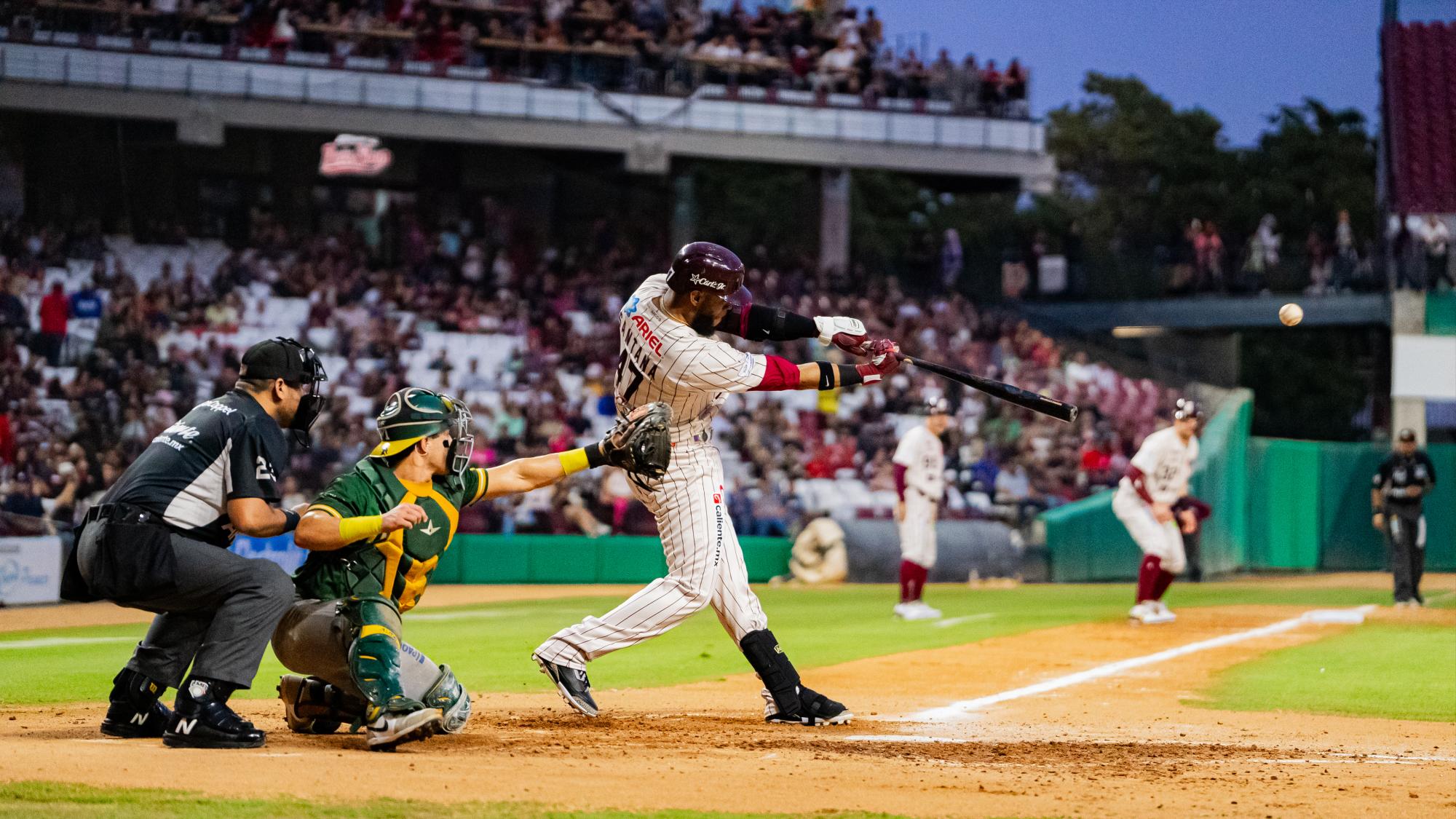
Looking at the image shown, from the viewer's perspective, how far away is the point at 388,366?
24.9m

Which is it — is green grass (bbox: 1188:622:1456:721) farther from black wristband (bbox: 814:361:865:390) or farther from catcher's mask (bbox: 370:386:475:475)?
catcher's mask (bbox: 370:386:475:475)

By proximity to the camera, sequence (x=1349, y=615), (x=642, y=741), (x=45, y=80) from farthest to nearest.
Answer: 1. (x=45, y=80)
2. (x=1349, y=615)
3. (x=642, y=741)

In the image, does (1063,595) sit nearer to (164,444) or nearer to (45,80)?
(164,444)

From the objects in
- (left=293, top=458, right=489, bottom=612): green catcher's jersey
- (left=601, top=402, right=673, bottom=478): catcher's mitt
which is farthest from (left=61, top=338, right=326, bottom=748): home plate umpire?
(left=601, top=402, right=673, bottom=478): catcher's mitt

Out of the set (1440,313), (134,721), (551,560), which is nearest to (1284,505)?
(1440,313)

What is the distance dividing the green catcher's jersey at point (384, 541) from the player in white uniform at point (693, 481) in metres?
1.02

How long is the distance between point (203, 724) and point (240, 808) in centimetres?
146

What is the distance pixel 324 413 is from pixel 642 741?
16875mm

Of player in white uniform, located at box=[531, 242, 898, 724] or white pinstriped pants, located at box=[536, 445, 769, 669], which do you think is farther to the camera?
white pinstriped pants, located at box=[536, 445, 769, 669]

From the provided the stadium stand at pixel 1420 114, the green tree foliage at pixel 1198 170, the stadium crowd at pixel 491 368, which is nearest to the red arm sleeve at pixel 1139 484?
the stadium crowd at pixel 491 368

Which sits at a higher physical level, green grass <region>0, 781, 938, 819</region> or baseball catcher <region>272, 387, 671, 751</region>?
baseball catcher <region>272, 387, 671, 751</region>

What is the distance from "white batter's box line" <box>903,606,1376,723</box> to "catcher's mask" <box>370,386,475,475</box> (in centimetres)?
291

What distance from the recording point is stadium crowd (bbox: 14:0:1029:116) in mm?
27234

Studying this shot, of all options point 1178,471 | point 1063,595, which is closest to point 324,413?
point 1063,595
